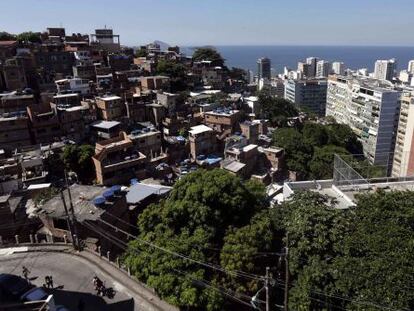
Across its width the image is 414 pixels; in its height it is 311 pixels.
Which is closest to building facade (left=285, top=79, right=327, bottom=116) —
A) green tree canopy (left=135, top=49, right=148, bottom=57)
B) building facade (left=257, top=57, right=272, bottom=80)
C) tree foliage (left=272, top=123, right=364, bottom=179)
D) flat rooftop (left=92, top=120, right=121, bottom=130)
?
building facade (left=257, top=57, right=272, bottom=80)

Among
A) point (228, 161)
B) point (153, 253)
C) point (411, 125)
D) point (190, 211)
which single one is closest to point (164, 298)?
point (153, 253)

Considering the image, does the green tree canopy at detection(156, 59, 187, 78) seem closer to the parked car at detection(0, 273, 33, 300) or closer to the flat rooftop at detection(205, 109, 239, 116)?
the flat rooftop at detection(205, 109, 239, 116)

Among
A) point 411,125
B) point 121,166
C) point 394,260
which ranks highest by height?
point 394,260

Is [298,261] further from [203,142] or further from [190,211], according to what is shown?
[203,142]

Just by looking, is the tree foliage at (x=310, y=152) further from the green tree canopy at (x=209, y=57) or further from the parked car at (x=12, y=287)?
the green tree canopy at (x=209, y=57)

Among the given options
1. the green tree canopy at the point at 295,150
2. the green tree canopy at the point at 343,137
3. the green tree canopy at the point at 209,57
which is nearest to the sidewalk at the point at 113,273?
the green tree canopy at the point at 295,150

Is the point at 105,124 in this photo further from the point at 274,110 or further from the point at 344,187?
the point at 274,110

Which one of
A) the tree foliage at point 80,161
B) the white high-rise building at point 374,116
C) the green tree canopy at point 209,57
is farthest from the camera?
the green tree canopy at point 209,57
